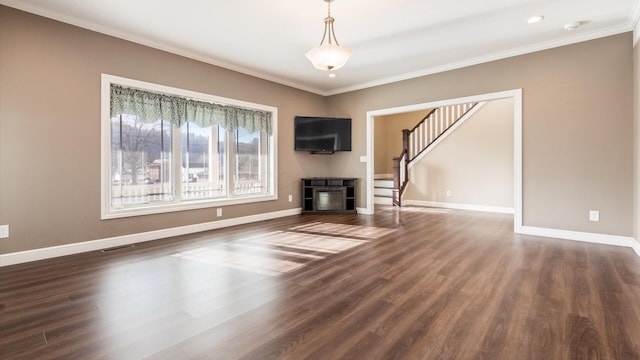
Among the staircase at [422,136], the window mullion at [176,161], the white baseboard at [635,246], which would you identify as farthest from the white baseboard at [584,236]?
the window mullion at [176,161]

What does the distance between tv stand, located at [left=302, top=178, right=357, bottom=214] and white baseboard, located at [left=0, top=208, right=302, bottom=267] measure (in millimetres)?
1231

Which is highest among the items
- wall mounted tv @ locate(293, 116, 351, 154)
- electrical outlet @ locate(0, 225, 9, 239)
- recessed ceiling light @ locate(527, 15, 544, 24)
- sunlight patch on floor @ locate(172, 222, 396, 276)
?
recessed ceiling light @ locate(527, 15, 544, 24)

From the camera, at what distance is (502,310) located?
2146 millimetres

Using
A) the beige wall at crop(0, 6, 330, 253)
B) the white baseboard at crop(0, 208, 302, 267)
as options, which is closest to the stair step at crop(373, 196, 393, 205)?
the white baseboard at crop(0, 208, 302, 267)

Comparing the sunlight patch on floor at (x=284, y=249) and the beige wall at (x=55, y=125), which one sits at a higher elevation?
the beige wall at (x=55, y=125)

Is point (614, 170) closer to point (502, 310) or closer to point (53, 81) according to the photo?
point (502, 310)

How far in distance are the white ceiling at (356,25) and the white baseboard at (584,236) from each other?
2641 millimetres

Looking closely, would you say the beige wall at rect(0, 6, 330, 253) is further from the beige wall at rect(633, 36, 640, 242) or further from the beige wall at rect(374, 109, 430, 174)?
the beige wall at rect(374, 109, 430, 174)

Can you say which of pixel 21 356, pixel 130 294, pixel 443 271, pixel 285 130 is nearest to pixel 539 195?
pixel 443 271

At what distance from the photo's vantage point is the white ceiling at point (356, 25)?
3.31 meters

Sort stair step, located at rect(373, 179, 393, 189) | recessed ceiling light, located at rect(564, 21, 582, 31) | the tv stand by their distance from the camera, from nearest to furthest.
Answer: recessed ceiling light, located at rect(564, 21, 582, 31) → the tv stand → stair step, located at rect(373, 179, 393, 189)

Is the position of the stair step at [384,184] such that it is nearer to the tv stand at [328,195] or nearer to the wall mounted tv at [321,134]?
the tv stand at [328,195]

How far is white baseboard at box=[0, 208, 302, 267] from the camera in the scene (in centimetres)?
328

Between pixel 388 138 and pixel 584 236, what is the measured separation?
649 centimetres
